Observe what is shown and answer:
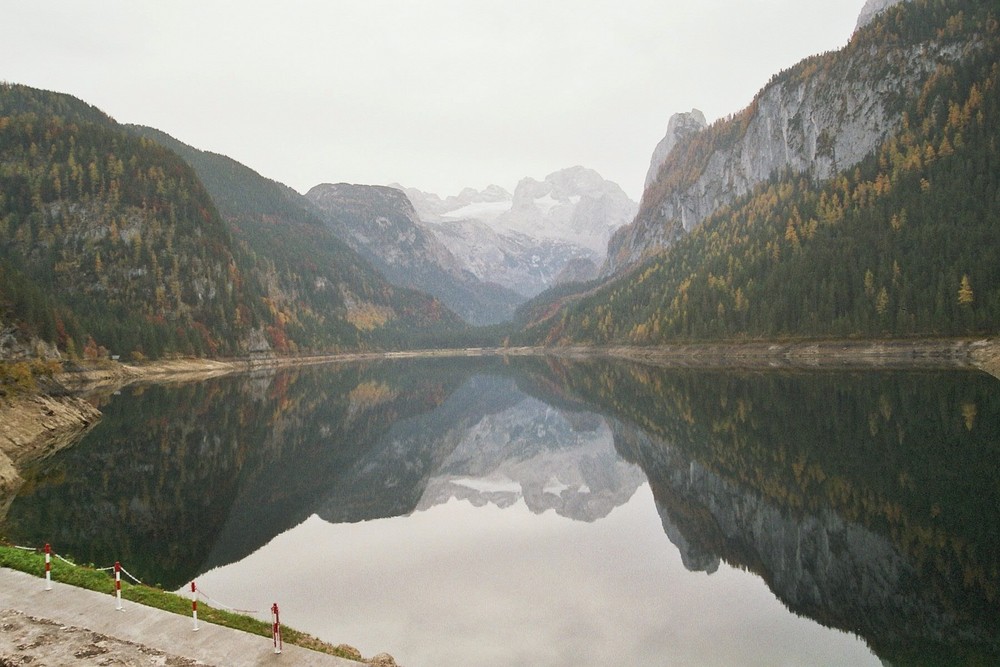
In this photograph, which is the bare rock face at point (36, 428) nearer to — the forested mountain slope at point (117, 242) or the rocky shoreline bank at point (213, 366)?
the rocky shoreline bank at point (213, 366)

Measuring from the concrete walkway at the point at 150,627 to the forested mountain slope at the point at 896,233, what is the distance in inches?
3966

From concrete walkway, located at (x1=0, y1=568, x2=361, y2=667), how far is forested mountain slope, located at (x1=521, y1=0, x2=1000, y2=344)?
100739 mm

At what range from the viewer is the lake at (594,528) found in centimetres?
1644

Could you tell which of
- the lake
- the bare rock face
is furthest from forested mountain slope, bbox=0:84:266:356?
the lake

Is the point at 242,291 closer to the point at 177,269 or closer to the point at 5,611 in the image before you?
the point at 177,269

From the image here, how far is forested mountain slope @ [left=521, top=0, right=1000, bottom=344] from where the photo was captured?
333 feet

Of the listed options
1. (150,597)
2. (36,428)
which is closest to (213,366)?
(36,428)

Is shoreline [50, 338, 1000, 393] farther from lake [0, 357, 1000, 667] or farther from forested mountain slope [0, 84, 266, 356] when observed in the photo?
lake [0, 357, 1000, 667]

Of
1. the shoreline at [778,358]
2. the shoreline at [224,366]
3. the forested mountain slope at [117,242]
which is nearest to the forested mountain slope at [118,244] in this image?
the forested mountain slope at [117,242]

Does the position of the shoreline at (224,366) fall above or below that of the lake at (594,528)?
above

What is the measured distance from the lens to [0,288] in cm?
9644

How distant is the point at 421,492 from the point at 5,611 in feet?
83.3

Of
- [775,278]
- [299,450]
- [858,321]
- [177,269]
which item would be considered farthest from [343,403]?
[177,269]

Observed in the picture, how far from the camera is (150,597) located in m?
16.6
